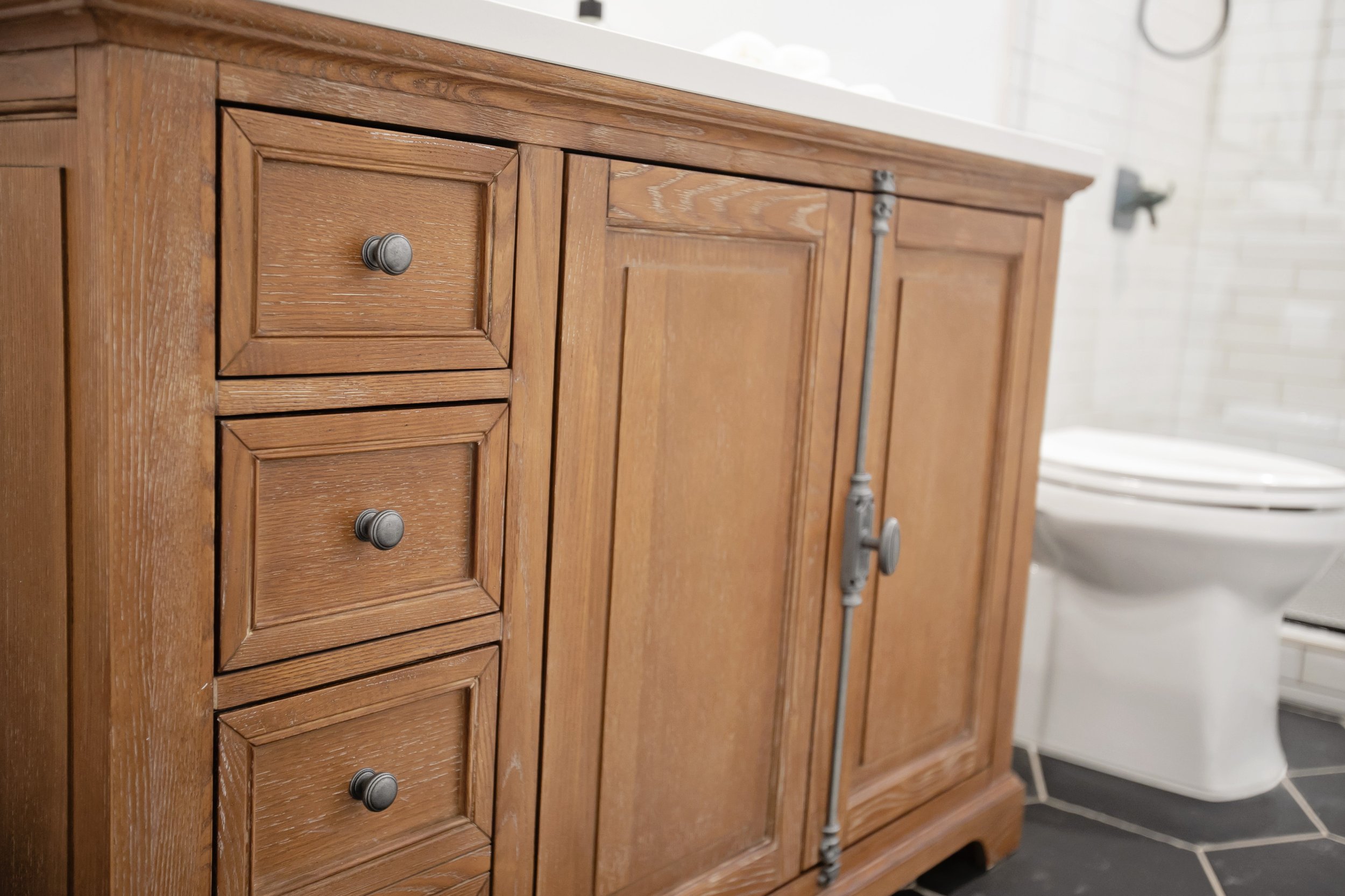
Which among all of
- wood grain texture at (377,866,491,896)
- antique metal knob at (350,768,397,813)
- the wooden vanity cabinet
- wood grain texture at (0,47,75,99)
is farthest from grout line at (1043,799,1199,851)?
wood grain texture at (0,47,75,99)

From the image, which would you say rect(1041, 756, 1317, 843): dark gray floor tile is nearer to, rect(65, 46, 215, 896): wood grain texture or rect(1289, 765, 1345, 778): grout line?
rect(1289, 765, 1345, 778): grout line

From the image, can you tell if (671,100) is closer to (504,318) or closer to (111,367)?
(504,318)

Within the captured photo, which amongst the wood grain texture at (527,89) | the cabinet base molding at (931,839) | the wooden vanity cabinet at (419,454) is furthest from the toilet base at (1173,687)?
the wood grain texture at (527,89)

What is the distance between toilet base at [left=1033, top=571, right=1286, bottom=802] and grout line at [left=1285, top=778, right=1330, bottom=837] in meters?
0.02

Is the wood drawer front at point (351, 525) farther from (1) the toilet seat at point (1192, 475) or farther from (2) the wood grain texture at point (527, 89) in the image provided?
(1) the toilet seat at point (1192, 475)

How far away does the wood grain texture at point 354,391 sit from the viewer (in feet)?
2.10

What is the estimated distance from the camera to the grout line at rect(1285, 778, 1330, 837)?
157 cm

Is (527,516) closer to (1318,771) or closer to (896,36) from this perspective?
(896,36)

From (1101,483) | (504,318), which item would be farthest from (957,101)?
(504,318)

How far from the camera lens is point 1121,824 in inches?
61.6

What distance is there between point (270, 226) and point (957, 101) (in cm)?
152

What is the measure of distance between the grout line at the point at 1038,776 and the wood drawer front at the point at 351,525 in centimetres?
116

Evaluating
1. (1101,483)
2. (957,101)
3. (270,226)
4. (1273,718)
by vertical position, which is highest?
(957,101)

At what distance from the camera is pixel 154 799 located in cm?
64
